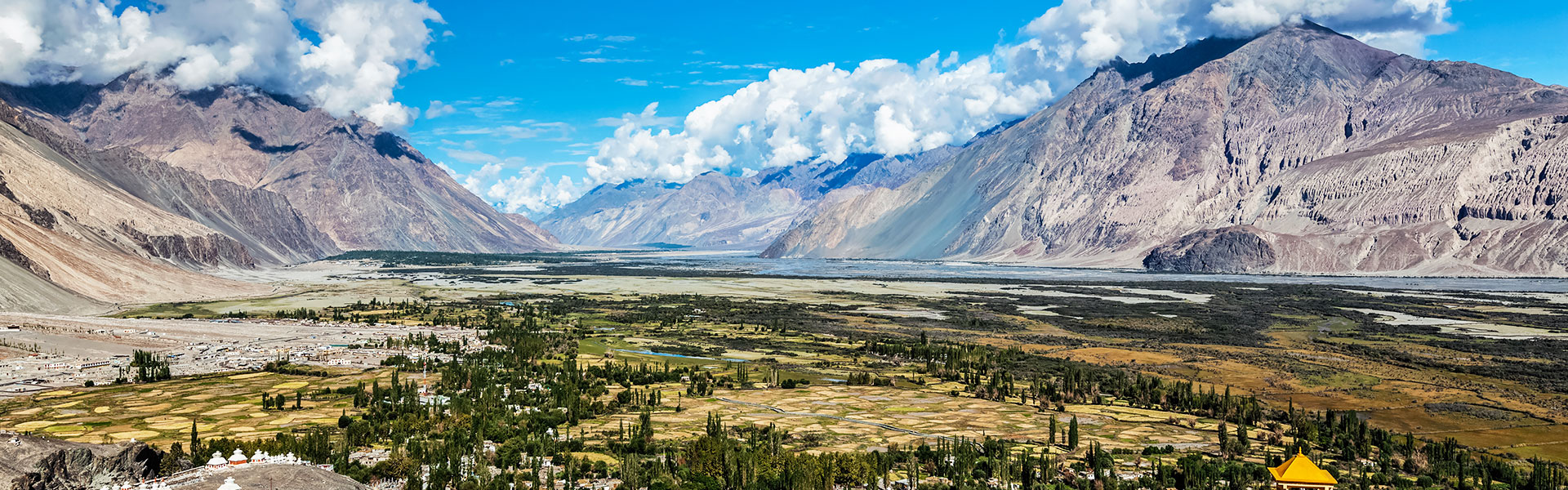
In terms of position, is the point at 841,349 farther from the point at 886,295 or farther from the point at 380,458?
the point at 886,295

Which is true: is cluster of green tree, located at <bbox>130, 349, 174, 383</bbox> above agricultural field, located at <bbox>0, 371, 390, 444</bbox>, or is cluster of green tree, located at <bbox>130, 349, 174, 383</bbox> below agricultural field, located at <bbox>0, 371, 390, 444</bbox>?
above

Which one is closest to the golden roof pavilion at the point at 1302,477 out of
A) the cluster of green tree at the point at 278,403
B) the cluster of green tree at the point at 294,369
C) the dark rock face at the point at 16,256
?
the cluster of green tree at the point at 278,403

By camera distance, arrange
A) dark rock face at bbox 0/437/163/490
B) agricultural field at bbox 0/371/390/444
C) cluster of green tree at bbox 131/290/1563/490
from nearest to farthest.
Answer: dark rock face at bbox 0/437/163/490 < cluster of green tree at bbox 131/290/1563/490 < agricultural field at bbox 0/371/390/444

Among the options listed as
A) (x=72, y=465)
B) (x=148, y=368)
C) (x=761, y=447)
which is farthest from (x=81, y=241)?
(x=761, y=447)

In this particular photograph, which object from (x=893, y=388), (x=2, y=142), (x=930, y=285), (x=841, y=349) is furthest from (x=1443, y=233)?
(x=2, y=142)

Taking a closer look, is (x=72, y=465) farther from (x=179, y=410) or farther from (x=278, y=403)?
(x=179, y=410)

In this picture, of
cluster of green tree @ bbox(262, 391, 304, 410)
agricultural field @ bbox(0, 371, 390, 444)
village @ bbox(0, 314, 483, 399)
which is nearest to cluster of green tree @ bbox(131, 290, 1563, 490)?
agricultural field @ bbox(0, 371, 390, 444)

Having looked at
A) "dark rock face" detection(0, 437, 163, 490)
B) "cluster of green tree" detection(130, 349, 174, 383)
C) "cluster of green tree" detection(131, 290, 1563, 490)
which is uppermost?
"dark rock face" detection(0, 437, 163, 490)

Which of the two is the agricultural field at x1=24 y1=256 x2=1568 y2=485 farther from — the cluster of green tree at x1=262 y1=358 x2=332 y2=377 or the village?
the village

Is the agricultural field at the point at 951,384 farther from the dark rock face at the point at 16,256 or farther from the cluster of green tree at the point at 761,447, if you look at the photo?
the dark rock face at the point at 16,256

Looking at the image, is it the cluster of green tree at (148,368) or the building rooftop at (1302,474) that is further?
the cluster of green tree at (148,368)
